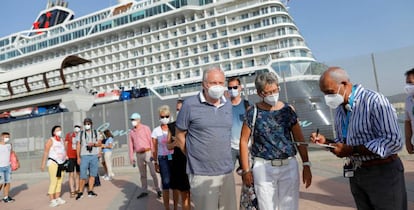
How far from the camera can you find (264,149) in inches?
95.3

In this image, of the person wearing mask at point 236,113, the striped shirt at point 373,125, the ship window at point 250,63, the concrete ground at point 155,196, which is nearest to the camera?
the striped shirt at point 373,125

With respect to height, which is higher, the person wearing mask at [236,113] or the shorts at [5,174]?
the person wearing mask at [236,113]

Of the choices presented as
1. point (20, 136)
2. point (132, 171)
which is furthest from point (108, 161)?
point (20, 136)

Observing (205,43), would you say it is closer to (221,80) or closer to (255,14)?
(255,14)

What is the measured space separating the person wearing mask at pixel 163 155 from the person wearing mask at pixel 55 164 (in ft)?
7.61

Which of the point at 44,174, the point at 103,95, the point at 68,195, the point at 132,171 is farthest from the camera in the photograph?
the point at 103,95

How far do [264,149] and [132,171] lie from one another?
24.8ft

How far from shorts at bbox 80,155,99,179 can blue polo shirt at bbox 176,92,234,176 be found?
3773 mm

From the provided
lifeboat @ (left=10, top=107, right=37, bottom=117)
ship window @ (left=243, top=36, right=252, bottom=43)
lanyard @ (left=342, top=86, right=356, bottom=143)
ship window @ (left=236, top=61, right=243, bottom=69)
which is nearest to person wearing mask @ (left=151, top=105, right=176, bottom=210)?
lanyard @ (left=342, top=86, right=356, bottom=143)

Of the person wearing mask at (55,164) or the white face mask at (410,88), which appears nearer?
the white face mask at (410,88)

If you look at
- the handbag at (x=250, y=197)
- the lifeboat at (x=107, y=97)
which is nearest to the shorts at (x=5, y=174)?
the handbag at (x=250, y=197)

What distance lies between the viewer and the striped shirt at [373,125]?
1841 millimetres

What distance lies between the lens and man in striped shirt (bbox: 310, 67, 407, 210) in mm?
1869

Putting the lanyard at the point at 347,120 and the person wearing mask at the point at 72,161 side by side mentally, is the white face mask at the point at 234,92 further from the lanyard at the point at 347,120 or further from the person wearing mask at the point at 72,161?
the person wearing mask at the point at 72,161
